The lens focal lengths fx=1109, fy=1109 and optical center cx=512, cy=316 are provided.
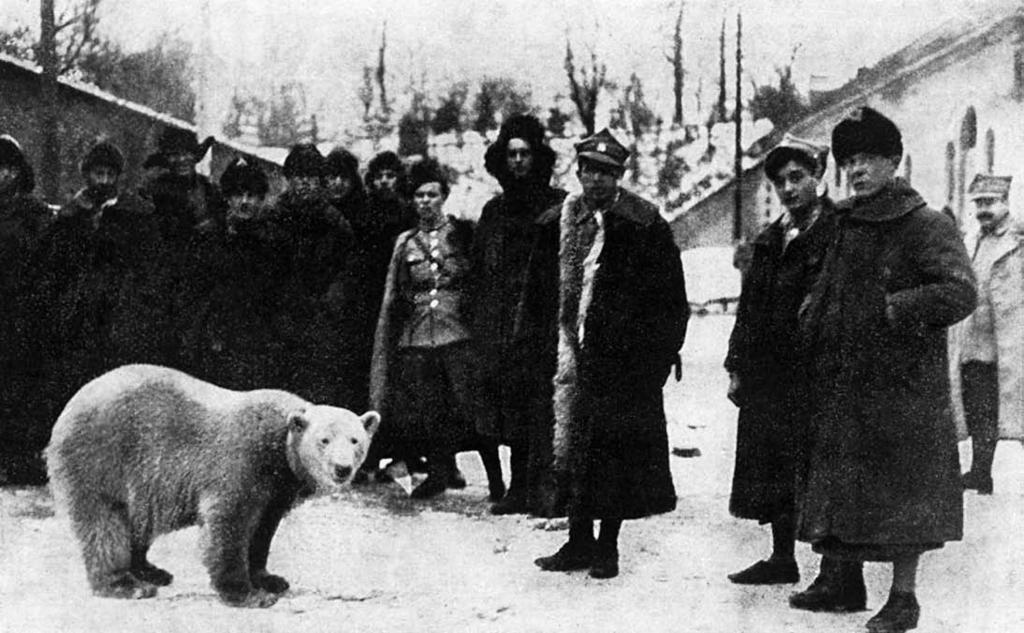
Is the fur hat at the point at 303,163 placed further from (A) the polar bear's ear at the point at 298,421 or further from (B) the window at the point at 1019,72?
(B) the window at the point at 1019,72

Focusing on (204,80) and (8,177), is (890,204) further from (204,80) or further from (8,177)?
(8,177)

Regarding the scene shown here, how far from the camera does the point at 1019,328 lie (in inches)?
230

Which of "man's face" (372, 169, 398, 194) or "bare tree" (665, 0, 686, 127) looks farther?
"man's face" (372, 169, 398, 194)

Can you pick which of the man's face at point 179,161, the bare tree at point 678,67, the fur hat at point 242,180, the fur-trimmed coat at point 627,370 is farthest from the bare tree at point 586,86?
the man's face at point 179,161

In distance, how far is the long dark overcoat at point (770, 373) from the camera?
4.43m

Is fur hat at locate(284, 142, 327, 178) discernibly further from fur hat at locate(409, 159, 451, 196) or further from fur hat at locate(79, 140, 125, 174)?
fur hat at locate(79, 140, 125, 174)

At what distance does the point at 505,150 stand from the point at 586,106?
0.73 m

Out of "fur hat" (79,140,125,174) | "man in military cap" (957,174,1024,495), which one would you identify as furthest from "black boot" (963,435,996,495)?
"fur hat" (79,140,125,174)

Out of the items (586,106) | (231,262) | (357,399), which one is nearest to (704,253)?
(586,106)

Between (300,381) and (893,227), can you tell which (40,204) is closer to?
(300,381)

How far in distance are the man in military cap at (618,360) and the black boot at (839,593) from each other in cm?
67

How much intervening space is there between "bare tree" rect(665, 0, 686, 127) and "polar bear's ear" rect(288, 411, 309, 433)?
3.02 metres

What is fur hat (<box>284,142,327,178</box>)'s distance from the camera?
19.9ft

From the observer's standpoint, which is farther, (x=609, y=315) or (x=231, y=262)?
(x=231, y=262)
